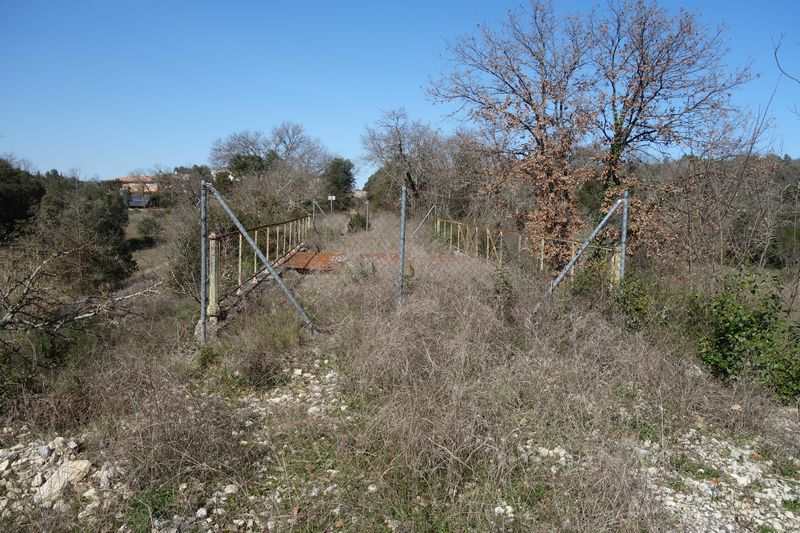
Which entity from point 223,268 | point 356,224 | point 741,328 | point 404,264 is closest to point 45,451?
point 404,264

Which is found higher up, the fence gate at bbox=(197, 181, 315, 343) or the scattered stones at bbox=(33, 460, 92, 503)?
the fence gate at bbox=(197, 181, 315, 343)

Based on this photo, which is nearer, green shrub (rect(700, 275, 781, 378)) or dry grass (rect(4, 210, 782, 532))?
dry grass (rect(4, 210, 782, 532))

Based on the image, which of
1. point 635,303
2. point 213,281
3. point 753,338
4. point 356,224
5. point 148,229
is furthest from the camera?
point 148,229

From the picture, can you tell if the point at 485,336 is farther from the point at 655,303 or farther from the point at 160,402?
the point at 160,402

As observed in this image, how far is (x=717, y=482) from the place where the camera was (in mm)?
3344

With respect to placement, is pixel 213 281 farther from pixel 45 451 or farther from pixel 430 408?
pixel 430 408

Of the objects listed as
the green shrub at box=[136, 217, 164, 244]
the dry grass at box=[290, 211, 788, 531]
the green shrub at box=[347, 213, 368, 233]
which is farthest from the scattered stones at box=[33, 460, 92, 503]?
the green shrub at box=[136, 217, 164, 244]

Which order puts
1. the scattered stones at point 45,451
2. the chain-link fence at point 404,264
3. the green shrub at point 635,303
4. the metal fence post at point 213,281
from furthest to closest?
the chain-link fence at point 404,264
the green shrub at point 635,303
the metal fence post at point 213,281
the scattered stones at point 45,451

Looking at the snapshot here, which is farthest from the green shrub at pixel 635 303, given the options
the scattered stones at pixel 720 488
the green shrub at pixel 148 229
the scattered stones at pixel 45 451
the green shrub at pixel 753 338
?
the green shrub at pixel 148 229

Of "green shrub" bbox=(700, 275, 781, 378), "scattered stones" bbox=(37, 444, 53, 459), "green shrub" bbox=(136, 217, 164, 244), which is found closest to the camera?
"scattered stones" bbox=(37, 444, 53, 459)

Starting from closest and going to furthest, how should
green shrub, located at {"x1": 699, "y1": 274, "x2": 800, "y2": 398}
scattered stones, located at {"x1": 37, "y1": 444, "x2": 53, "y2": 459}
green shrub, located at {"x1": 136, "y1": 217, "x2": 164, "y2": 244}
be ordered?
1. scattered stones, located at {"x1": 37, "y1": 444, "x2": 53, "y2": 459}
2. green shrub, located at {"x1": 699, "y1": 274, "x2": 800, "y2": 398}
3. green shrub, located at {"x1": 136, "y1": 217, "x2": 164, "y2": 244}

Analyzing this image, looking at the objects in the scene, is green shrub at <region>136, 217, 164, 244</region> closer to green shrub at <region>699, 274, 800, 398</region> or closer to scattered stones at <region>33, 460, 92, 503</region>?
scattered stones at <region>33, 460, 92, 503</region>

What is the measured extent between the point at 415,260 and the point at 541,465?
5154 mm

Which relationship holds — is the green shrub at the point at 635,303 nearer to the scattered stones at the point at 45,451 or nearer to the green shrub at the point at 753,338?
the green shrub at the point at 753,338
